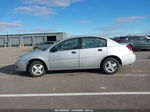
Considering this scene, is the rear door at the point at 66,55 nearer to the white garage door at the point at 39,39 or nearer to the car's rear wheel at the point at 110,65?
the car's rear wheel at the point at 110,65

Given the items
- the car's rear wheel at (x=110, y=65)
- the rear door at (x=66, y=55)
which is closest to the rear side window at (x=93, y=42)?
the rear door at (x=66, y=55)

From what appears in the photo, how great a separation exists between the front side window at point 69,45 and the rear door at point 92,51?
28 centimetres

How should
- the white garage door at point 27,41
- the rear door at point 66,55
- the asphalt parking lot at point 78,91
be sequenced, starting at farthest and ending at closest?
the white garage door at point 27,41 → the rear door at point 66,55 → the asphalt parking lot at point 78,91

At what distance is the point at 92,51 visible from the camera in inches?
242

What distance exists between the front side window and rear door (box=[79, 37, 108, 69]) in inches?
11.2

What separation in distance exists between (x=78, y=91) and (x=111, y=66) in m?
2.28

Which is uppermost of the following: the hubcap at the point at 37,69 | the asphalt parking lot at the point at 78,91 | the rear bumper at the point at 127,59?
the rear bumper at the point at 127,59

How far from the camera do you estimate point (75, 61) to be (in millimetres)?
6188

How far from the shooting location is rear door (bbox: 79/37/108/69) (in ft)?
20.2

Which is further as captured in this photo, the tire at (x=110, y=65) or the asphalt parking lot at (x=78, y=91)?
the tire at (x=110, y=65)

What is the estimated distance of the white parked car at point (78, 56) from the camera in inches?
242

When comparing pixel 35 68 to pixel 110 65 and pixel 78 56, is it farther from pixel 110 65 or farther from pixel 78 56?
pixel 110 65

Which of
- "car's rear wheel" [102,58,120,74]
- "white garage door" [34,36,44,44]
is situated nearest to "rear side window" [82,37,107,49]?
"car's rear wheel" [102,58,120,74]

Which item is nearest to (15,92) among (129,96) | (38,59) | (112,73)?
(38,59)
